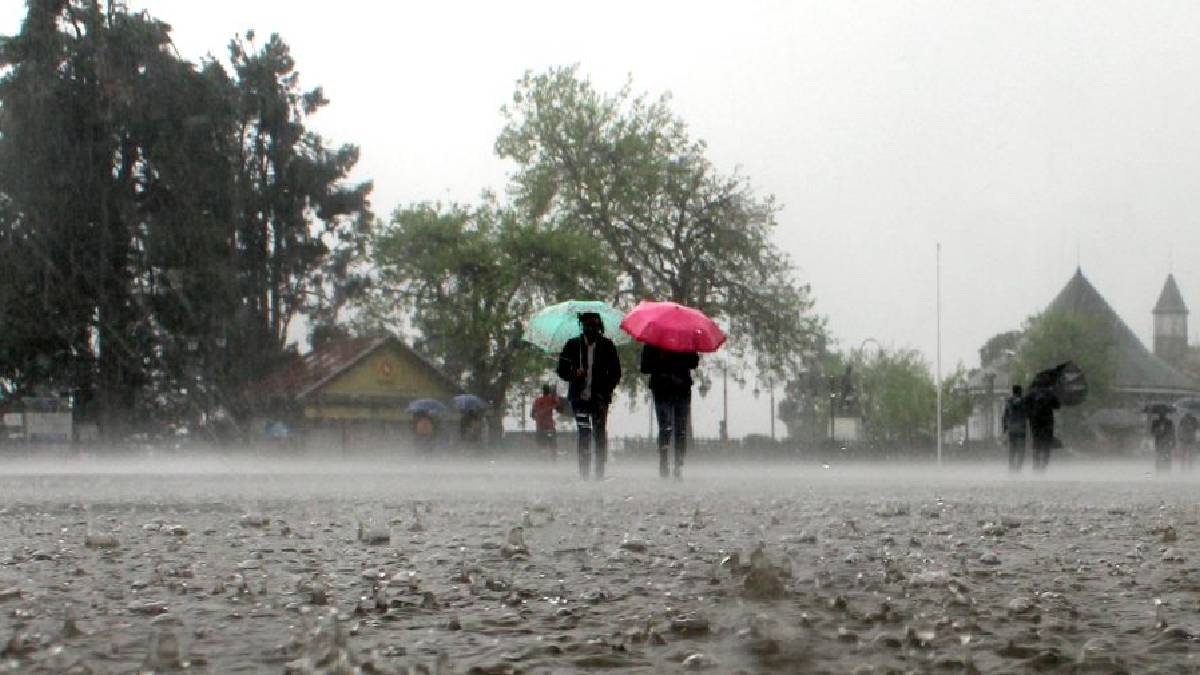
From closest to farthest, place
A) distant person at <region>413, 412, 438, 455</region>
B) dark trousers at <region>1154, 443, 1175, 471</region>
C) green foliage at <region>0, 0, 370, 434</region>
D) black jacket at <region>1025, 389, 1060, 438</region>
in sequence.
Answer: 1. black jacket at <region>1025, 389, 1060, 438</region>
2. dark trousers at <region>1154, 443, 1175, 471</region>
3. green foliage at <region>0, 0, 370, 434</region>
4. distant person at <region>413, 412, 438, 455</region>

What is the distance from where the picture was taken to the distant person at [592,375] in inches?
663

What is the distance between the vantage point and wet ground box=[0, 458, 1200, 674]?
12.8ft

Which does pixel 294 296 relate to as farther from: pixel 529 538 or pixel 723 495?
pixel 529 538

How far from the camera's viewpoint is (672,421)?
1681 cm

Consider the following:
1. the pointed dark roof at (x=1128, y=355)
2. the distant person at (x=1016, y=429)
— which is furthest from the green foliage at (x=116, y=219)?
the pointed dark roof at (x=1128, y=355)

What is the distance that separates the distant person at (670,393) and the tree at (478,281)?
156 ft

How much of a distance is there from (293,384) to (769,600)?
6224 cm

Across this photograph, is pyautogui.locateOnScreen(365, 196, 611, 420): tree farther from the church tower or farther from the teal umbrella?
the church tower

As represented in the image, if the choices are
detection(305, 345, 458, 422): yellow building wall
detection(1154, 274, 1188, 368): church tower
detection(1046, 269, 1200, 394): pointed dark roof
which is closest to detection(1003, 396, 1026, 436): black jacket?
detection(305, 345, 458, 422): yellow building wall

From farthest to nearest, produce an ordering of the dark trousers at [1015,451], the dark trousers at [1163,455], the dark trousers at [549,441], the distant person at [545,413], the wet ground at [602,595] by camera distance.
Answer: the dark trousers at [1163,455]
the distant person at [545,413]
the dark trousers at [1015,451]
the dark trousers at [549,441]
the wet ground at [602,595]

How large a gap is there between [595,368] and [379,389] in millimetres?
57427

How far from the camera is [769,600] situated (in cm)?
473

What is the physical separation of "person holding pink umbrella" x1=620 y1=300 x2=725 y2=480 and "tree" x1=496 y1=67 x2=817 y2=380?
45.8 meters

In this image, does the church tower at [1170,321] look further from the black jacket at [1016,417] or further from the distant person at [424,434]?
the black jacket at [1016,417]
